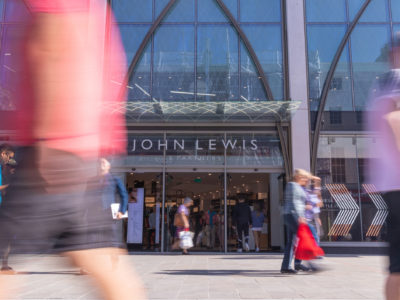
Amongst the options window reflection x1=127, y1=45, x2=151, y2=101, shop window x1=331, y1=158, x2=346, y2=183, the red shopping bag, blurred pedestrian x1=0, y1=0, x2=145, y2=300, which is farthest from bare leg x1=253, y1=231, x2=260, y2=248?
blurred pedestrian x1=0, y1=0, x2=145, y2=300

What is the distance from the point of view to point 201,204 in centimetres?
1525

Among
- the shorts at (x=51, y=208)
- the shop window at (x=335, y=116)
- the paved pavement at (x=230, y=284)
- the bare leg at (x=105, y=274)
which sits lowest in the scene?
the paved pavement at (x=230, y=284)

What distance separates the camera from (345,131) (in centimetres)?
1376

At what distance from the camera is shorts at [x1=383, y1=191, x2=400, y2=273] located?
7.51ft

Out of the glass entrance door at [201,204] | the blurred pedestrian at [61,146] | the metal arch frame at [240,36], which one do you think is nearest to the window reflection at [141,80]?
the metal arch frame at [240,36]

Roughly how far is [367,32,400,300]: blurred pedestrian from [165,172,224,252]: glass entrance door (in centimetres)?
1114

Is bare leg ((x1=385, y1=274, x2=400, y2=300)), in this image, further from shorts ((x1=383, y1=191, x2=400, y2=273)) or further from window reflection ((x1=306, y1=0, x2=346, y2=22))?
window reflection ((x1=306, y1=0, x2=346, y2=22))

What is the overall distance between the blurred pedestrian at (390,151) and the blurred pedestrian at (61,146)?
1.37 metres

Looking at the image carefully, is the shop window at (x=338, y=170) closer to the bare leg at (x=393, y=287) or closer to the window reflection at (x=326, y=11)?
the window reflection at (x=326, y=11)

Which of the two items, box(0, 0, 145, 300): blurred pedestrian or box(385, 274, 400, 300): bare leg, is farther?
box(385, 274, 400, 300): bare leg

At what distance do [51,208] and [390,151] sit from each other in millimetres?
1896

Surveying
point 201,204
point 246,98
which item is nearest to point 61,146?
point 246,98

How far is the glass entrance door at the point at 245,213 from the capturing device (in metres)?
13.9

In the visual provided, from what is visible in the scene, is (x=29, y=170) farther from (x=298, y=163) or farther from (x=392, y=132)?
(x=298, y=163)
